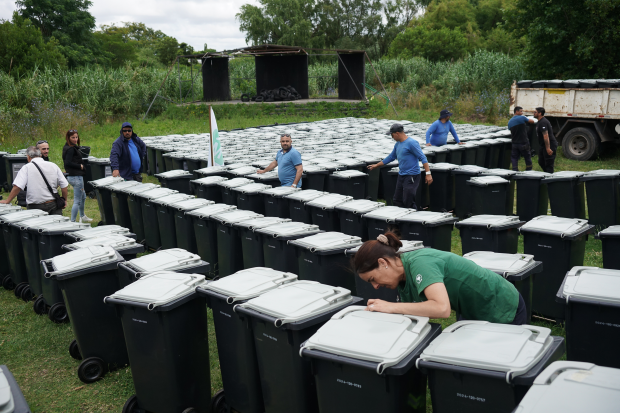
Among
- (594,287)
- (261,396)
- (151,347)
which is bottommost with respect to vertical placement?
(261,396)

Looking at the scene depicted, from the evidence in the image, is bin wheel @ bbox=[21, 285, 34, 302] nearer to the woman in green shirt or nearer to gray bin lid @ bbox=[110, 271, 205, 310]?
gray bin lid @ bbox=[110, 271, 205, 310]

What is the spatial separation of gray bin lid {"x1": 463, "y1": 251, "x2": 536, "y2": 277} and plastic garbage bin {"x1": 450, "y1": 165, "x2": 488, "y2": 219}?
18.6ft

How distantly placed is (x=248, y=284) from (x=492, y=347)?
231 cm

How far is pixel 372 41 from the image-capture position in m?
72.9

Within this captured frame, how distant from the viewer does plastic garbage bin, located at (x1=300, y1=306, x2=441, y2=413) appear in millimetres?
3416

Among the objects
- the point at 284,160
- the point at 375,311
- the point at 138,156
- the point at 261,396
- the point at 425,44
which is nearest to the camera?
the point at 375,311

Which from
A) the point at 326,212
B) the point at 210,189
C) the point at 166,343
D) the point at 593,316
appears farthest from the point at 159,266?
the point at 210,189

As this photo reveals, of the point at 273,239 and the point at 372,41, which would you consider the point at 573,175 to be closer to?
the point at 273,239

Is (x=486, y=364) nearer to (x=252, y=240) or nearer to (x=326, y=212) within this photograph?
(x=252, y=240)

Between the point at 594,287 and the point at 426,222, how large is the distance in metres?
3.34

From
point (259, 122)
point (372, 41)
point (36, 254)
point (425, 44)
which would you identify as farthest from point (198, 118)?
point (372, 41)

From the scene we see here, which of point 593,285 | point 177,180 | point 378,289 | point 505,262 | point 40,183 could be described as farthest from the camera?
point 177,180

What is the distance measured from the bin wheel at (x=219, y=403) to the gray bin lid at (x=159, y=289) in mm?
1033

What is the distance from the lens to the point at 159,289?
482cm
